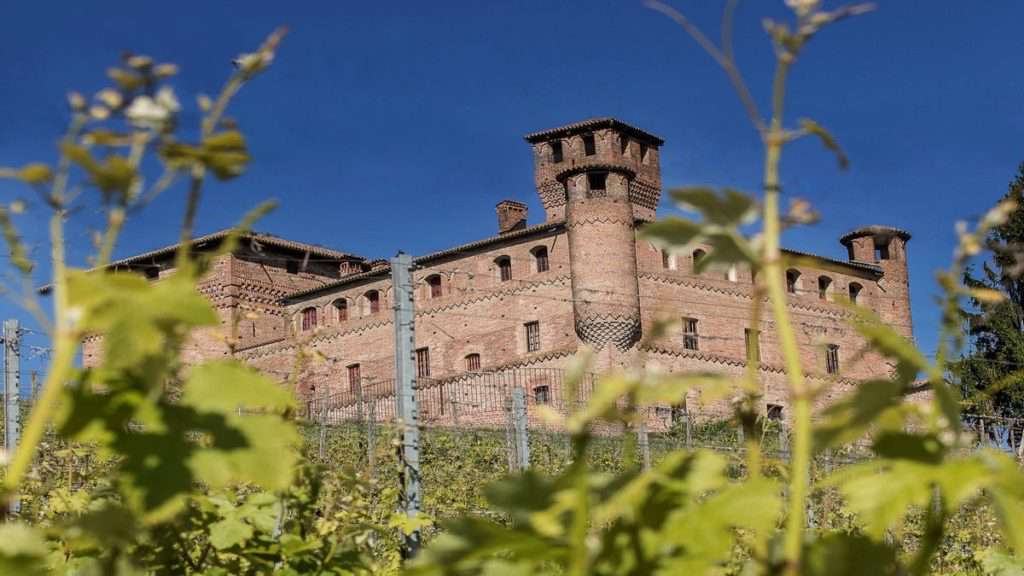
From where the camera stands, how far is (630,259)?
33031 millimetres

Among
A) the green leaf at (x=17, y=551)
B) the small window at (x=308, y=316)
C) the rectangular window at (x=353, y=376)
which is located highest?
the small window at (x=308, y=316)

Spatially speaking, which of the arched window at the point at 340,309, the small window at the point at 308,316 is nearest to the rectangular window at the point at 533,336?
the arched window at the point at 340,309

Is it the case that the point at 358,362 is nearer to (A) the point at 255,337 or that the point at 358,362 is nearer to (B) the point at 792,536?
(A) the point at 255,337

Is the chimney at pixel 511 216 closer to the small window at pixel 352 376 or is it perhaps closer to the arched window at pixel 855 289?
the small window at pixel 352 376

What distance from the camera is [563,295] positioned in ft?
110

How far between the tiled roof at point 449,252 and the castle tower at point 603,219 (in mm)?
866

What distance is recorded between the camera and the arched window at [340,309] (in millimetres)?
38812

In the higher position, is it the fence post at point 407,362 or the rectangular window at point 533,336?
the rectangular window at point 533,336

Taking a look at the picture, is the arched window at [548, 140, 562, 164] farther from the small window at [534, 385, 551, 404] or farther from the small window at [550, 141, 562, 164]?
the small window at [534, 385, 551, 404]

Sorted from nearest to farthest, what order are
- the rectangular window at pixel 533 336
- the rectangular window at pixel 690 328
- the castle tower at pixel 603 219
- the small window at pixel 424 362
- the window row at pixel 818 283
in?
the castle tower at pixel 603 219
the rectangular window at pixel 690 328
the rectangular window at pixel 533 336
the small window at pixel 424 362
the window row at pixel 818 283

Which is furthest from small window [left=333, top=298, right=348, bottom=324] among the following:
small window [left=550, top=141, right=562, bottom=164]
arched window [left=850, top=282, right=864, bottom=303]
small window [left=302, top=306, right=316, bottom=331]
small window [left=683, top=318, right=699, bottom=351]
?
arched window [left=850, top=282, right=864, bottom=303]

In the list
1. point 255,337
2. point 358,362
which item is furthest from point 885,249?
point 255,337

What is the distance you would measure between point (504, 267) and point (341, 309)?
261 inches

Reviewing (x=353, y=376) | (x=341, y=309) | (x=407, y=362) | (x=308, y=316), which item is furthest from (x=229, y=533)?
(x=308, y=316)
